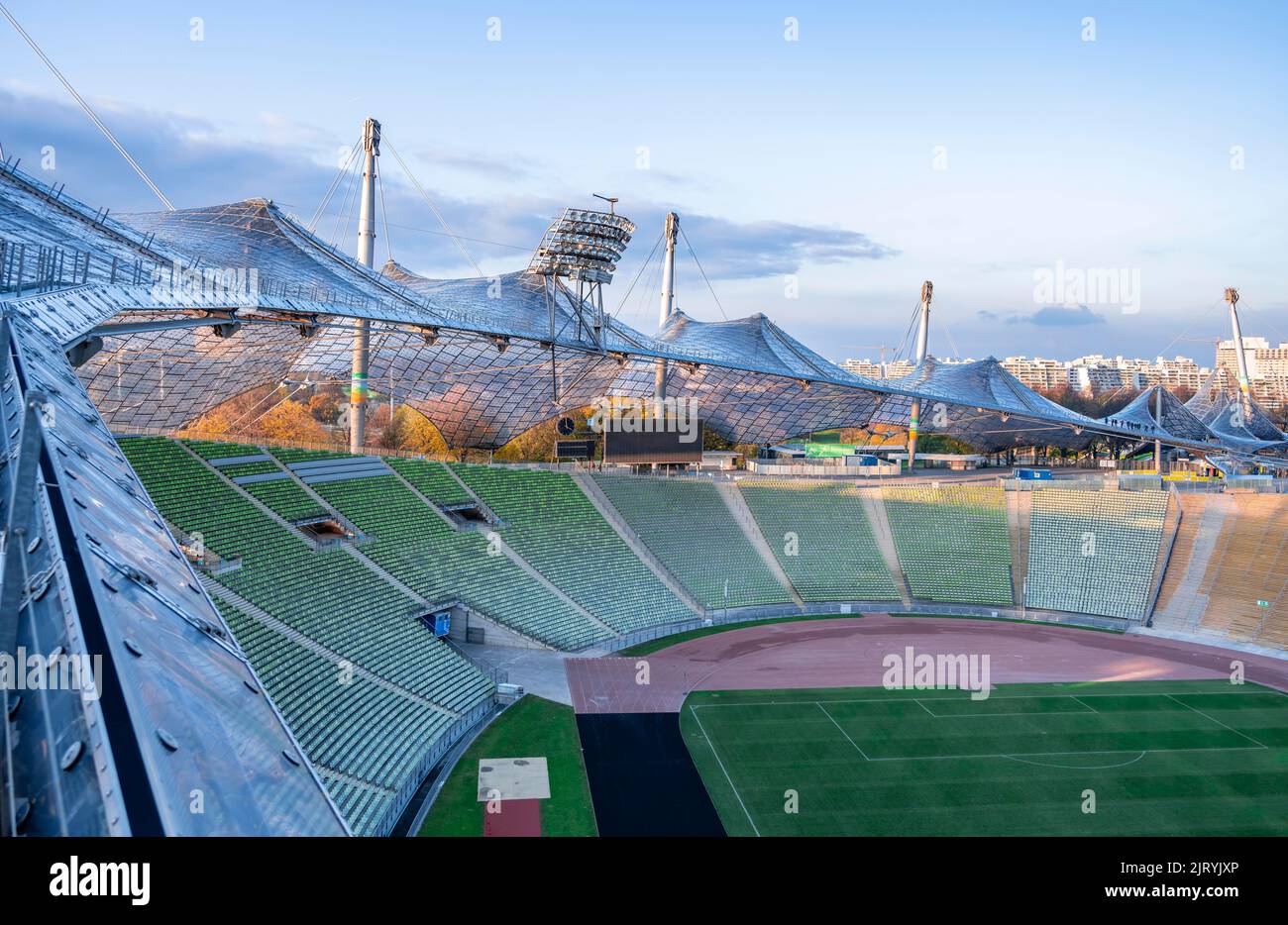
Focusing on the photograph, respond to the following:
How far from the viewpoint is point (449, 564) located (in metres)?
37.3

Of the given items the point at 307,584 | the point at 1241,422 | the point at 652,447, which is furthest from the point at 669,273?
the point at 1241,422

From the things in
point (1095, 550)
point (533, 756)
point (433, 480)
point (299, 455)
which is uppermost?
point (299, 455)

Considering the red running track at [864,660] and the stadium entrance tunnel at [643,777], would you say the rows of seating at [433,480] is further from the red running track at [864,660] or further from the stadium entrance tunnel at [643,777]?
the stadium entrance tunnel at [643,777]

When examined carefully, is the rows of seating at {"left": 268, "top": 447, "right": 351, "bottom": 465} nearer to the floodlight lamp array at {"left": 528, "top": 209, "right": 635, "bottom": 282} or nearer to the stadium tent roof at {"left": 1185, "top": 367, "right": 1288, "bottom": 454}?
the floodlight lamp array at {"left": 528, "top": 209, "right": 635, "bottom": 282}

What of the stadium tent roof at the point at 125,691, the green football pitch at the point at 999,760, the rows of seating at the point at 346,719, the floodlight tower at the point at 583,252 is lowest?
the green football pitch at the point at 999,760

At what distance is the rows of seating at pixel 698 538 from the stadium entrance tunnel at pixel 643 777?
15.2 m

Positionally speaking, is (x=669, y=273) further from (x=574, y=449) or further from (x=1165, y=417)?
(x=1165, y=417)

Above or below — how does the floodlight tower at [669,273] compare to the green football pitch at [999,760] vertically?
above

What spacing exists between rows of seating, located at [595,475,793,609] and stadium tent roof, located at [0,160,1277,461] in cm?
831

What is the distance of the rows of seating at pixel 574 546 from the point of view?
1581 inches

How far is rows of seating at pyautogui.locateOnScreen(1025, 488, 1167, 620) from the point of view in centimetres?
4500

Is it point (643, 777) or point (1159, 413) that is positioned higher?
point (1159, 413)

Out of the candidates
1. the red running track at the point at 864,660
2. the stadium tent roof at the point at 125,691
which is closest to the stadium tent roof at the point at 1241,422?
the red running track at the point at 864,660

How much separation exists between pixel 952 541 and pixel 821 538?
7.42m
